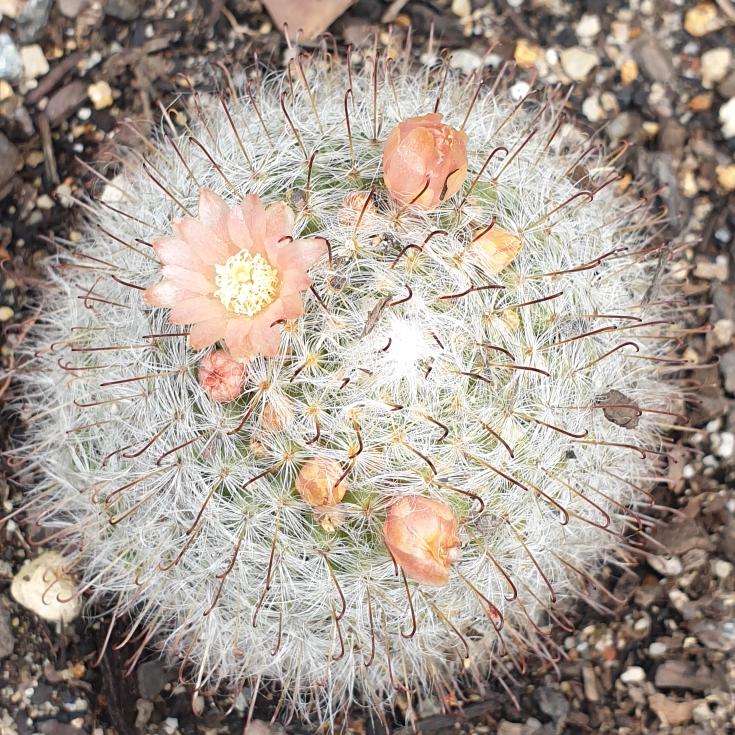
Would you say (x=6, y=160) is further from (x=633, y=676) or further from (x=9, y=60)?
(x=633, y=676)

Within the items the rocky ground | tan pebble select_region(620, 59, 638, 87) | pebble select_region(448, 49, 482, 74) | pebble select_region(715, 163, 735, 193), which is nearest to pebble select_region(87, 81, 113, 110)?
the rocky ground

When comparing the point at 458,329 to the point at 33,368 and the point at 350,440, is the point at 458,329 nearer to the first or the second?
the point at 350,440

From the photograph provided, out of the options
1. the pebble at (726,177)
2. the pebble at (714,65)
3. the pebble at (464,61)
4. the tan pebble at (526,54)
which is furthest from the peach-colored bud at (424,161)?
the pebble at (714,65)

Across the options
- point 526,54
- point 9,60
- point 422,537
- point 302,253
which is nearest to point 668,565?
point 422,537

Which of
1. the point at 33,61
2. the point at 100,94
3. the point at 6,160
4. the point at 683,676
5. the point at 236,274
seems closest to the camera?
the point at 236,274

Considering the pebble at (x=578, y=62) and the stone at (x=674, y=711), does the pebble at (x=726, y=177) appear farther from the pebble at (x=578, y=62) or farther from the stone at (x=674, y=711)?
the stone at (x=674, y=711)

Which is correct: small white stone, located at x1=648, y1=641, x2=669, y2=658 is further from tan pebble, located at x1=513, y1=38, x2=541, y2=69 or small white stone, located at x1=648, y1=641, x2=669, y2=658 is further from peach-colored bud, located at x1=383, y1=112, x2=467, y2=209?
tan pebble, located at x1=513, y1=38, x2=541, y2=69

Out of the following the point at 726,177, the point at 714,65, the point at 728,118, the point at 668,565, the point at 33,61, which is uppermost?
the point at 33,61
